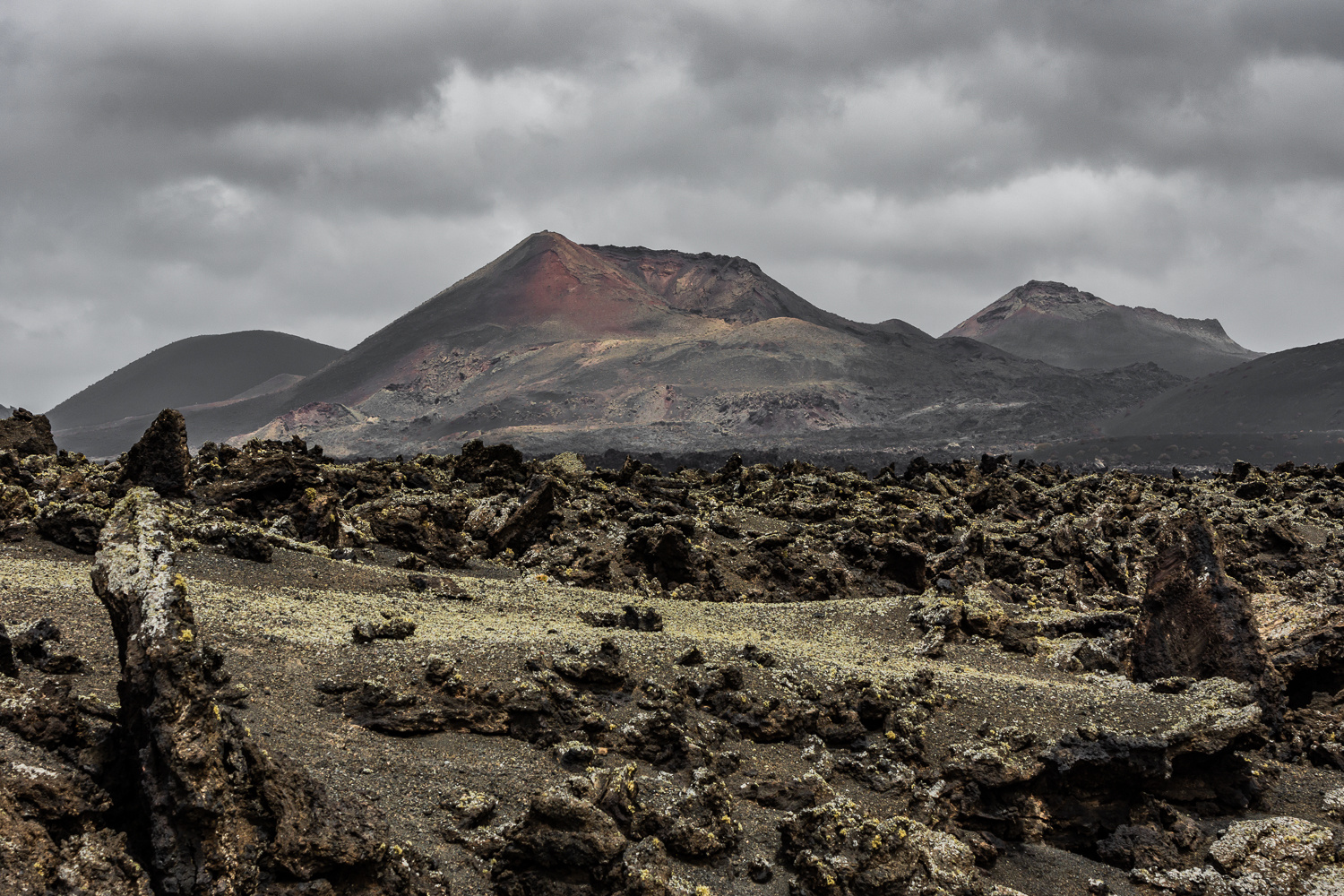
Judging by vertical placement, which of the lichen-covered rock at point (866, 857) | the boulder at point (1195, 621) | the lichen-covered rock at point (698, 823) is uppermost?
the boulder at point (1195, 621)

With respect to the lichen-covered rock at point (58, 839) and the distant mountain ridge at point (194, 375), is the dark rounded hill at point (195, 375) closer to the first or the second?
the distant mountain ridge at point (194, 375)

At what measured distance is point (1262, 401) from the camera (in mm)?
82500

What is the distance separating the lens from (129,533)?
17.6 feet

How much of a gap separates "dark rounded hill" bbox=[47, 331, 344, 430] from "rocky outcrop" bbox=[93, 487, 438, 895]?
143246 mm

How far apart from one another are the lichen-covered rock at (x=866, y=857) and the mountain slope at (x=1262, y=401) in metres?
80.9

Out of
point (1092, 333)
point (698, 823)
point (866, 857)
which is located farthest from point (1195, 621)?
point (1092, 333)

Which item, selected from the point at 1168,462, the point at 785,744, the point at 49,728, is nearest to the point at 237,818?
the point at 49,728

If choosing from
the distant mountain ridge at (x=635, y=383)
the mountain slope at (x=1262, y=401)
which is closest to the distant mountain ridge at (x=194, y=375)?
the distant mountain ridge at (x=635, y=383)

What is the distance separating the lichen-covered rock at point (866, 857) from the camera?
19.5 ft

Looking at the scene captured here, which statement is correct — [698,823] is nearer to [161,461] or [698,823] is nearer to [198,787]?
[198,787]

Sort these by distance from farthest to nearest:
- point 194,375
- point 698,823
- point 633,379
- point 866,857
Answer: point 194,375, point 633,379, point 698,823, point 866,857

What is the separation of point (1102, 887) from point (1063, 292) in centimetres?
18222

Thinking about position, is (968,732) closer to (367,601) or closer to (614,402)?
(367,601)

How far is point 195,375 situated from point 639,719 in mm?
168305
